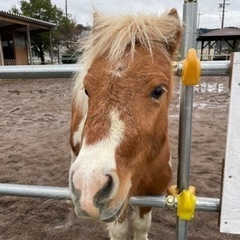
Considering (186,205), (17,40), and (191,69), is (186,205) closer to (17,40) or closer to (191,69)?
(191,69)

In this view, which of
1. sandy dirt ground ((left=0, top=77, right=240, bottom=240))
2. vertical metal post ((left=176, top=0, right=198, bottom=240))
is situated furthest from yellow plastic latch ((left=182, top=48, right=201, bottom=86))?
sandy dirt ground ((left=0, top=77, right=240, bottom=240))

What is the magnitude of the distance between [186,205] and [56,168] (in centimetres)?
307

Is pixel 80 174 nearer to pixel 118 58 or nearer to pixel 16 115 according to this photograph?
pixel 118 58

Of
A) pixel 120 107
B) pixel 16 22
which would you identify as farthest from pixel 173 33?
pixel 16 22

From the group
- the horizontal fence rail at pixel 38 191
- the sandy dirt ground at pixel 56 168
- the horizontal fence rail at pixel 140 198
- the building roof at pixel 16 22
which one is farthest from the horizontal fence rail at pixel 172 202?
the building roof at pixel 16 22

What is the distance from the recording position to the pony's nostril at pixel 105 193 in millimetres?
1079

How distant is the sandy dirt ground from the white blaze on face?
0.62 meters

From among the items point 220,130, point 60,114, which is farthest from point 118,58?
point 60,114

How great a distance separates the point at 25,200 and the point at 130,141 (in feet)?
8.40

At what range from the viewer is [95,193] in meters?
1.07

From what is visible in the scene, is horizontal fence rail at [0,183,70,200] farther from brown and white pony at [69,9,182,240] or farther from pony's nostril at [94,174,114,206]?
pony's nostril at [94,174,114,206]

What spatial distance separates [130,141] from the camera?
123cm

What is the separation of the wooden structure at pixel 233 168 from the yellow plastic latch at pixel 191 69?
142mm

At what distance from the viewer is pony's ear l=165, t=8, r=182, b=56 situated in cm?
153
